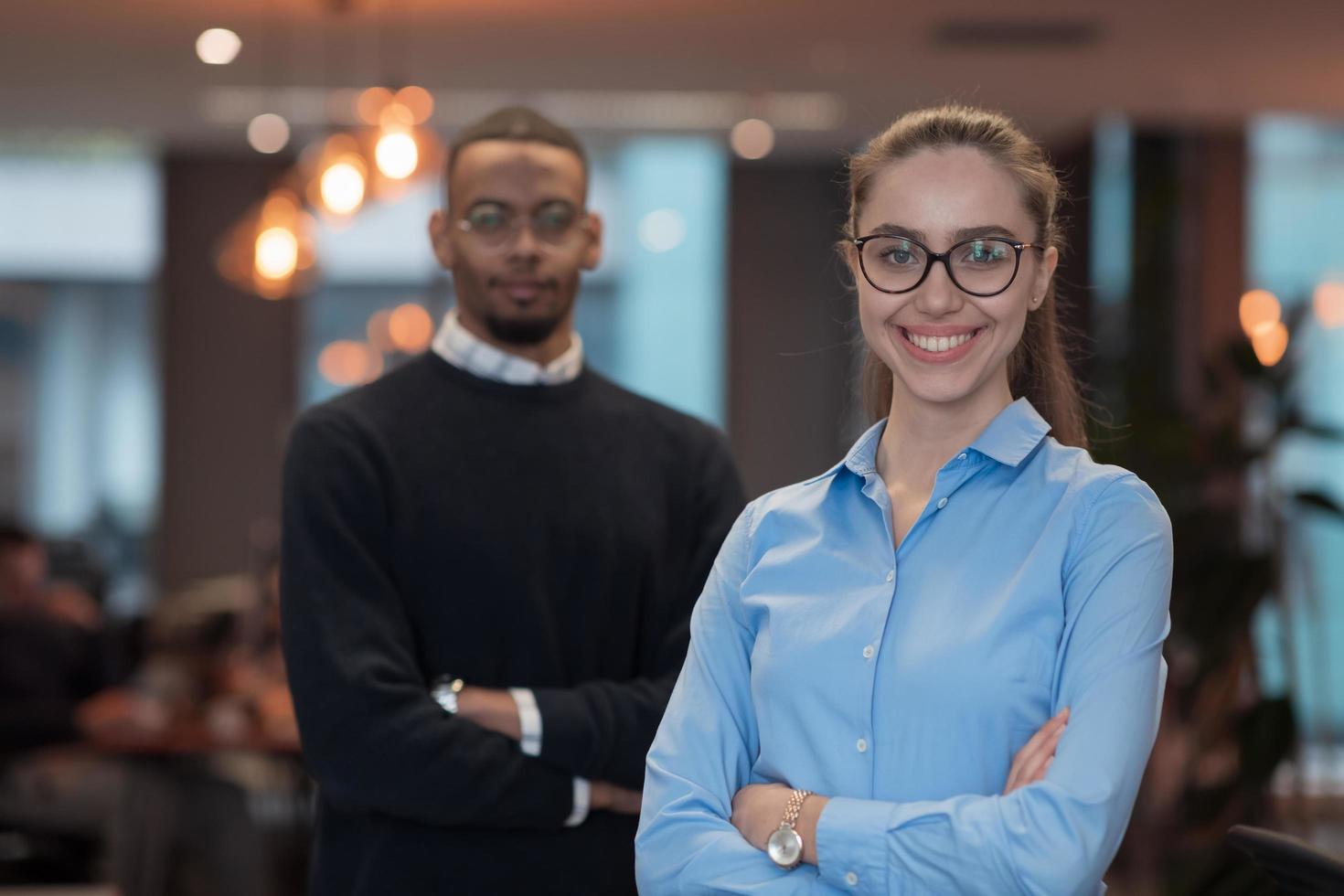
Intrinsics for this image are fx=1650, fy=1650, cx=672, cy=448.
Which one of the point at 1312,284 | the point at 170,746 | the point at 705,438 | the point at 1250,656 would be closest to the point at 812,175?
the point at 1312,284

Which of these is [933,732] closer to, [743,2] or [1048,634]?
[1048,634]

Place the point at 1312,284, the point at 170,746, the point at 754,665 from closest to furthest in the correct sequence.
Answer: the point at 754,665 → the point at 170,746 → the point at 1312,284

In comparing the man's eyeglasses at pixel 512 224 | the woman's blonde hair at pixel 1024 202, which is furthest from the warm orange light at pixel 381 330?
the woman's blonde hair at pixel 1024 202

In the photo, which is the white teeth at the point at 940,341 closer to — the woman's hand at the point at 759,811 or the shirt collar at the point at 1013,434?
the shirt collar at the point at 1013,434

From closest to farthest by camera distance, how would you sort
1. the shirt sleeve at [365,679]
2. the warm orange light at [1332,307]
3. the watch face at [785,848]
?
1. the watch face at [785,848]
2. the shirt sleeve at [365,679]
3. the warm orange light at [1332,307]

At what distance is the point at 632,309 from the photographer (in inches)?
395

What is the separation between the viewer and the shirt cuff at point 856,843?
1.43 m

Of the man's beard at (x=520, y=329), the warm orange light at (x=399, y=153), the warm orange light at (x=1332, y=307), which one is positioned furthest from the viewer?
the warm orange light at (x=1332, y=307)

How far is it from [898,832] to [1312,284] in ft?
Answer: 26.9

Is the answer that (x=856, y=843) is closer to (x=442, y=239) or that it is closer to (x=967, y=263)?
(x=967, y=263)

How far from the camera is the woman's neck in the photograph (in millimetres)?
1607

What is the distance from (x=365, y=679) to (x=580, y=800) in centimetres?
32

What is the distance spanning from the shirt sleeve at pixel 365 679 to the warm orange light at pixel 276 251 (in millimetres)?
3418

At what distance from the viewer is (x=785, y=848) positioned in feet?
4.90
